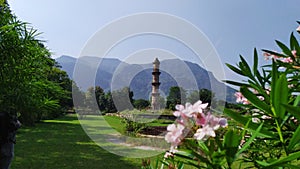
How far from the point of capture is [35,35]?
4.45 meters

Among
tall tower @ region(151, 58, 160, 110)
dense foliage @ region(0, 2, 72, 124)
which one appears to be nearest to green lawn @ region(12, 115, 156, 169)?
dense foliage @ region(0, 2, 72, 124)

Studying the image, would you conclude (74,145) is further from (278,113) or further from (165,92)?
(278,113)

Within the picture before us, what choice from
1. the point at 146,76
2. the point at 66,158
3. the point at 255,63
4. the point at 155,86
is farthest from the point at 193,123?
the point at 146,76

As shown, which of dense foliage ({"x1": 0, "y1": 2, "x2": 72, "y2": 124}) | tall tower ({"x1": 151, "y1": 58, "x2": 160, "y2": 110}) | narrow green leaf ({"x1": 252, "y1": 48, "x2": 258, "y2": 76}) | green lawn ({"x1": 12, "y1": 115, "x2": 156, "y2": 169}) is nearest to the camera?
narrow green leaf ({"x1": 252, "y1": 48, "x2": 258, "y2": 76})

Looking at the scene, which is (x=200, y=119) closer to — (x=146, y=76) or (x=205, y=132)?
(x=205, y=132)

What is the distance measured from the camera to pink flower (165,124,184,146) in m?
0.52

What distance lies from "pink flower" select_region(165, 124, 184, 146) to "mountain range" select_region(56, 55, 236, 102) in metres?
4.04

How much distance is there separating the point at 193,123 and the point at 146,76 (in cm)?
1130

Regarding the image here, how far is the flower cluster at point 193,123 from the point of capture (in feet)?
1.66

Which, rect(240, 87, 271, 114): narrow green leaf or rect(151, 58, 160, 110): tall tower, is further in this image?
rect(151, 58, 160, 110): tall tower

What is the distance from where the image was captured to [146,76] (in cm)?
1184

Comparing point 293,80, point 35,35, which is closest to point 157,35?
point 35,35

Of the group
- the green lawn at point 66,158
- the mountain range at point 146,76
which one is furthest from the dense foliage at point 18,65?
the mountain range at point 146,76

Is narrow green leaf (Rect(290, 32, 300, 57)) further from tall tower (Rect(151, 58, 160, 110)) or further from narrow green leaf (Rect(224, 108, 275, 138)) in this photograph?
tall tower (Rect(151, 58, 160, 110))
